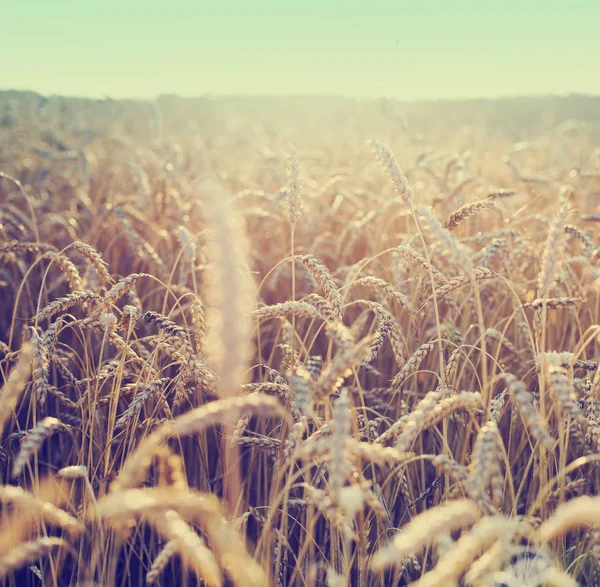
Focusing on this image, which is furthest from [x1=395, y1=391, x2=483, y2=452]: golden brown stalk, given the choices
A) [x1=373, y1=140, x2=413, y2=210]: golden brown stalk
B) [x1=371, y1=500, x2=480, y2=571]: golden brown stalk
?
[x1=373, y1=140, x2=413, y2=210]: golden brown stalk

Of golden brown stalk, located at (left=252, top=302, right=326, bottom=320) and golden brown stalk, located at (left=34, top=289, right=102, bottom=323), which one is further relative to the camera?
golden brown stalk, located at (left=34, top=289, right=102, bottom=323)

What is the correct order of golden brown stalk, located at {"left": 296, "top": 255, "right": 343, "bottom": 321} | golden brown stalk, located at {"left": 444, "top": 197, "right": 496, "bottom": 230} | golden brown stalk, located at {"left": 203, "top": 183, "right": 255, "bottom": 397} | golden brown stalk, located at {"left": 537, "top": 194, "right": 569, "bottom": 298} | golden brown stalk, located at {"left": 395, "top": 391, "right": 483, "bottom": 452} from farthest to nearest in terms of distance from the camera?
1. golden brown stalk, located at {"left": 444, "top": 197, "right": 496, "bottom": 230}
2. golden brown stalk, located at {"left": 296, "top": 255, "right": 343, "bottom": 321}
3. golden brown stalk, located at {"left": 537, "top": 194, "right": 569, "bottom": 298}
4. golden brown stalk, located at {"left": 395, "top": 391, "right": 483, "bottom": 452}
5. golden brown stalk, located at {"left": 203, "top": 183, "right": 255, "bottom": 397}

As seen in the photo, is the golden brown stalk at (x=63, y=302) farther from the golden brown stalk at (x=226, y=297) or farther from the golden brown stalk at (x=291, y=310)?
the golden brown stalk at (x=226, y=297)

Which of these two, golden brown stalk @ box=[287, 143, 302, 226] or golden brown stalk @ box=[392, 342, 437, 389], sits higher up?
golden brown stalk @ box=[287, 143, 302, 226]

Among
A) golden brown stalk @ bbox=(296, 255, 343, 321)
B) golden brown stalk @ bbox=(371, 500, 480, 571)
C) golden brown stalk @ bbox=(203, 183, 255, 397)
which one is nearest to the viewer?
golden brown stalk @ bbox=(371, 500, 480, 571)

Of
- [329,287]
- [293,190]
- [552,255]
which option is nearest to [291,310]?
[329,287]

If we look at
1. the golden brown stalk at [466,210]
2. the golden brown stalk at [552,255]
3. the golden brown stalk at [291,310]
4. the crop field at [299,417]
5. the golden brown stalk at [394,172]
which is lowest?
the crop field at [299,417]

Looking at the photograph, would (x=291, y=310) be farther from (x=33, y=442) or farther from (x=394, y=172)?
(x=33, y=442)

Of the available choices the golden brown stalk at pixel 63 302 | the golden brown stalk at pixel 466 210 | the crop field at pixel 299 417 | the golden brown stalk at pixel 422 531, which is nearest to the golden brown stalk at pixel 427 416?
the crop field at pixel 299 417

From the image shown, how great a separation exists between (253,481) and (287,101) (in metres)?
27.5

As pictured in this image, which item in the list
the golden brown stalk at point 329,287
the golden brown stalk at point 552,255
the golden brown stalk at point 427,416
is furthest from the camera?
the golden brown stalk at point 329,287

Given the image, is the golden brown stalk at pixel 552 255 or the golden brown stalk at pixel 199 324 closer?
the golden brown stalk at pixel 552 255

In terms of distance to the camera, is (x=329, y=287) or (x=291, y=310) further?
(x=329, y=287)

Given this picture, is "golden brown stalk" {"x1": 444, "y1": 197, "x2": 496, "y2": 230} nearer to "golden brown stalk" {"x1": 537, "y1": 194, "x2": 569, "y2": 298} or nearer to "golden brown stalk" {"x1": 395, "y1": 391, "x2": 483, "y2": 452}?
"golden brown stalk" {"x1": 537, "y1": 194, "x2": 569, "y2": 298}
